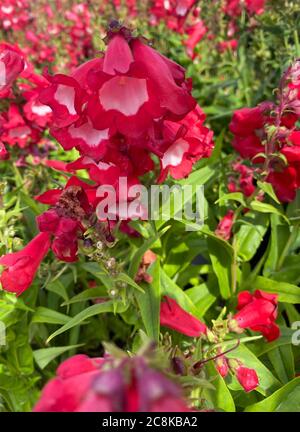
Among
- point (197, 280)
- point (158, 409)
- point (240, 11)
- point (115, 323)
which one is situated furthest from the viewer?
point (240, 11)

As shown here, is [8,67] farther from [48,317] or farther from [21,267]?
[48,317]

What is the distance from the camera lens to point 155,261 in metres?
1.31

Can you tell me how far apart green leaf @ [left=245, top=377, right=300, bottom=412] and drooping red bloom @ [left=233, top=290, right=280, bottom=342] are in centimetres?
19

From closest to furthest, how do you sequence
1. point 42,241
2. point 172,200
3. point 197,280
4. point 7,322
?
point 42,241 < point 7,322 < point 172,200 < point 197,280

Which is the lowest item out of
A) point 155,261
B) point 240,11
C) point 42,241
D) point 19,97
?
point 155,261

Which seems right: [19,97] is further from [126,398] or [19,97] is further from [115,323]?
[126,398]

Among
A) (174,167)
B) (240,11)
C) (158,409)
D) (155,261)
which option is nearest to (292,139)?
(174,167)

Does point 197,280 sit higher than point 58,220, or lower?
lower

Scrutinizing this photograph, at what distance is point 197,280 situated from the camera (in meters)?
1.78

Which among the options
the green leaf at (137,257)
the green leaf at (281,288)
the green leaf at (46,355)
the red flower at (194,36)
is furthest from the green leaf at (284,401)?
the red flower at (194,36)

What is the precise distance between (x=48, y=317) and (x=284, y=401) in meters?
0.67

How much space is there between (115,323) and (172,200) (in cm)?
51

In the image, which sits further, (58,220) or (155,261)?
(155,261)

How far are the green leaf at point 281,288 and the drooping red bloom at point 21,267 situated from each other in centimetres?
68
